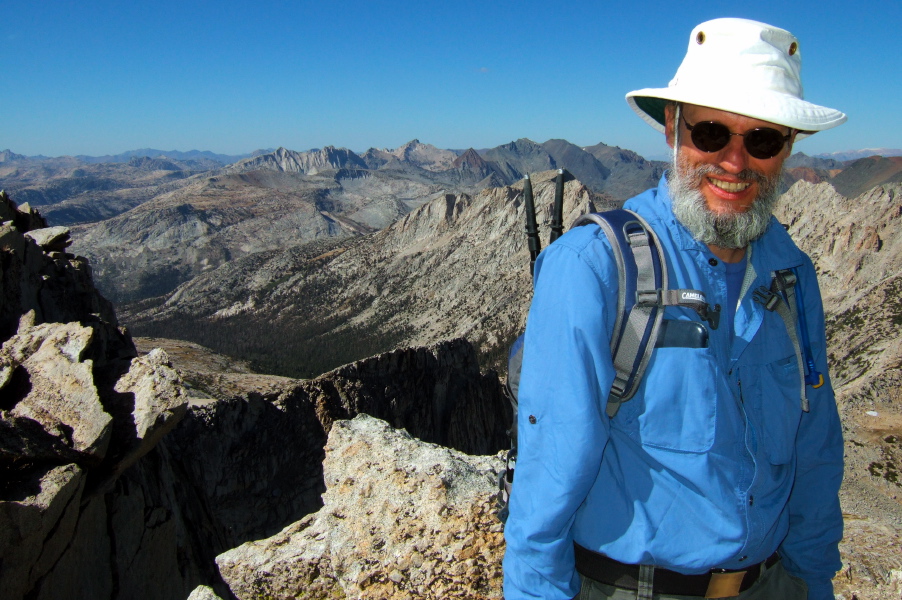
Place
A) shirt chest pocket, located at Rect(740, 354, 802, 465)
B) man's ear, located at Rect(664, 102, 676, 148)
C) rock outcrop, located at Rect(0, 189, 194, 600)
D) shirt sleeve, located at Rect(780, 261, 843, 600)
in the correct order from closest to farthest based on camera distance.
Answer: shirt chest pocket, located at Rect(740, 354, 802, 465) → man's ear, located at Rect(664, 102, 676, 148) → shirt sleeve, located at Rect(780, 261, 843, 600) → rock outcrop, located at Rect(0, 189, 194, 600)

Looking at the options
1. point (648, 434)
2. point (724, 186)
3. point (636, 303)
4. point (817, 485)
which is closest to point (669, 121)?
point (724, 186)

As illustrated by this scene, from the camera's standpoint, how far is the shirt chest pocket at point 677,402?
12.2 ft

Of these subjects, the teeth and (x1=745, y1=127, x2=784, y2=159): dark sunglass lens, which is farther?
the teeth

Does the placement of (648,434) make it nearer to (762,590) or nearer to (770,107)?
(762,590)

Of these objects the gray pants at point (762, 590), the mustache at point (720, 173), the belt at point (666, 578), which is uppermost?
the mustache at point (720, 173)

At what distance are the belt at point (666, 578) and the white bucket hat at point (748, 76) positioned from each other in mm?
Result: 3430

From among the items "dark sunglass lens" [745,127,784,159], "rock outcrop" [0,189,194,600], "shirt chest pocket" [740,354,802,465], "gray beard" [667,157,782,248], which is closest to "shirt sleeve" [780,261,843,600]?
"shirt chest pocket" [740,354,802,465]

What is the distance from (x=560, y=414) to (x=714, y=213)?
208cm

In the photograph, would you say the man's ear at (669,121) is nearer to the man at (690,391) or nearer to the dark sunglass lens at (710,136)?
the man at (690,391)

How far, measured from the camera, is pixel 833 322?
9106 centimetres

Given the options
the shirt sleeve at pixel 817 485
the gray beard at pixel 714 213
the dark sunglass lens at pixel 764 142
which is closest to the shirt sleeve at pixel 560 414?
the gray beard at pixel 714 213

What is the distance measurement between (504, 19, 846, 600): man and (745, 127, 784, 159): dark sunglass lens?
11 millimetres

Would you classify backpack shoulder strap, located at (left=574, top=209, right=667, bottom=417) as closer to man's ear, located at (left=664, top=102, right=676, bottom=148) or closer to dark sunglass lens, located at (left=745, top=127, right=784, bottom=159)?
dark sunglass lens, located at (left=745, top=127, right=784, bottom=159)

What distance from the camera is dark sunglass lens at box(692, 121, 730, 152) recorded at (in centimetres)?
427
